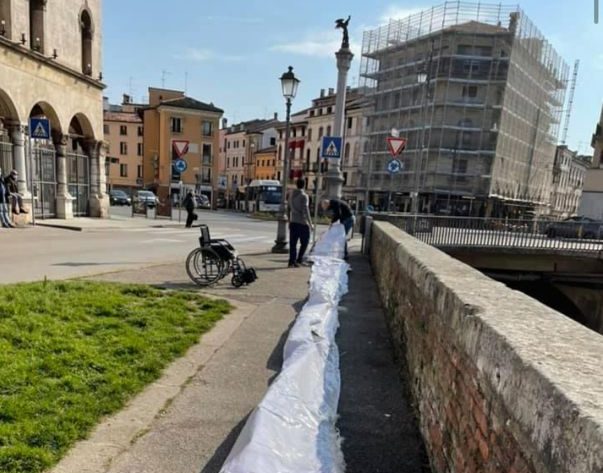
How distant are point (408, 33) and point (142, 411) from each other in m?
48.2

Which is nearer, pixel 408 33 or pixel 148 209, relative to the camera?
pixel 148 209

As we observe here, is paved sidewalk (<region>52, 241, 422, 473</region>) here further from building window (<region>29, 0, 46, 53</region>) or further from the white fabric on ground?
building window (<region>29, 0, 46, 53</region>)

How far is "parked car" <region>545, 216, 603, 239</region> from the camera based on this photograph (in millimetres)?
17406

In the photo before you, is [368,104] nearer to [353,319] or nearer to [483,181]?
[483,181]

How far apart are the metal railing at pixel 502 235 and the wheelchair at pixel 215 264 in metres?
10.3

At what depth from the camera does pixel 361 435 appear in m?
3.15

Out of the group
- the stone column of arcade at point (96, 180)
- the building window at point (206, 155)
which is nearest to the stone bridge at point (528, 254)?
the stone column of arcade at point (96, 180)

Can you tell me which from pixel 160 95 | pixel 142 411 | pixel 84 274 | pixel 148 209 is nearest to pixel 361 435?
pixel 142 411

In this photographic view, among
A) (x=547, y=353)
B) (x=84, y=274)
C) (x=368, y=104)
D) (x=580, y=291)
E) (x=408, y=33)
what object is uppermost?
(x=408, y=33)

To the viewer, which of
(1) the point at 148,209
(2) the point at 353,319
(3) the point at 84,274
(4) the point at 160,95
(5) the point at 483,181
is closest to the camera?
(2) the point at 353,319

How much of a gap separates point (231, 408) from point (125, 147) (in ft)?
239

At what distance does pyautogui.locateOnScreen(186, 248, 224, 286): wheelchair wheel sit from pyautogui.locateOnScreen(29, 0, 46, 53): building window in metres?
13.9

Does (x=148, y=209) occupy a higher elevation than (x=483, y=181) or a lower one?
lower

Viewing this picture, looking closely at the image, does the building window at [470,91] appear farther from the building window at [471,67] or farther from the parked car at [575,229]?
the parked car at [575,229]
